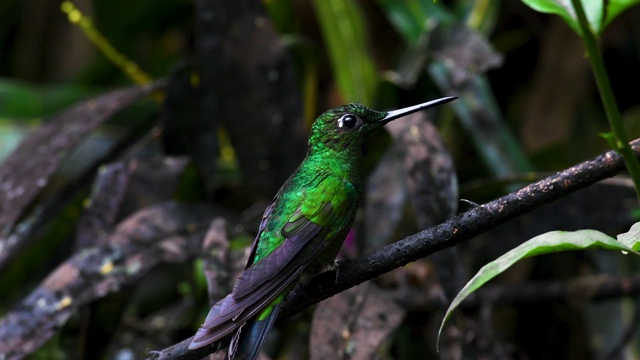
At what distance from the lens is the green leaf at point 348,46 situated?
2896 millimetres

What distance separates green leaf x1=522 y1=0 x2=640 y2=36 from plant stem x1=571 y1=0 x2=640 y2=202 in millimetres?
160

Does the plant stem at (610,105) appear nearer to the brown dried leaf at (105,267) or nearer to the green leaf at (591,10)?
the green leaf at (591,10)

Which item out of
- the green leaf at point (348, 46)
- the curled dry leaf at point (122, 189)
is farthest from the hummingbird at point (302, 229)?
the green leaf at point (348, 46)

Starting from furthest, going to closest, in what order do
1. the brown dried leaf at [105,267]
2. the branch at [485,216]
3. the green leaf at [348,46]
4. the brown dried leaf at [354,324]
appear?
the green leaf at [348,46], the brown dried leaf at [105,267], the brown dried leaf at [354,324], the branch at [485,216]

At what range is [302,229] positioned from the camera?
1.62 meters

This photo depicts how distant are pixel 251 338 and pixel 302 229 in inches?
10.5

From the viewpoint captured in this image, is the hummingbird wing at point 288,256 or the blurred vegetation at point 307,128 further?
the blurred vegetation at point 307,128

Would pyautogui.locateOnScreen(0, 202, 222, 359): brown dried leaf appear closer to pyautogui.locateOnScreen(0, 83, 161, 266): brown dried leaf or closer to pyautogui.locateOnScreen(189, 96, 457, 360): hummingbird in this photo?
pyautogui.locateOnScreen(0, 83, 161, 266): brown dried leaf

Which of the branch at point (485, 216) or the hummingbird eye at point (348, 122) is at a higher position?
the hummingbird eye at point (348, 122)

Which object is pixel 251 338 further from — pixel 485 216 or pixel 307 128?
pixel 307 128

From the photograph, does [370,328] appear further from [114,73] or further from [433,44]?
[114,73]

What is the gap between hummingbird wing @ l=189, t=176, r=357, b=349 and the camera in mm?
1402

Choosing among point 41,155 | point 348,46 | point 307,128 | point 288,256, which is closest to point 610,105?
point 288,256

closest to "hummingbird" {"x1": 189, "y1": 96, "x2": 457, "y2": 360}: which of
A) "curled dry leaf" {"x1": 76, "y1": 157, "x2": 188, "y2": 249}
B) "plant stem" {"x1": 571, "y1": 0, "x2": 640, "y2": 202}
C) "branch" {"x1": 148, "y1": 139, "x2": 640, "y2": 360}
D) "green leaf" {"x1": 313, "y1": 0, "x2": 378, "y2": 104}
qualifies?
"branch" {"x1": 148, "y1": 139, "x2": 640, "y2": 360}
